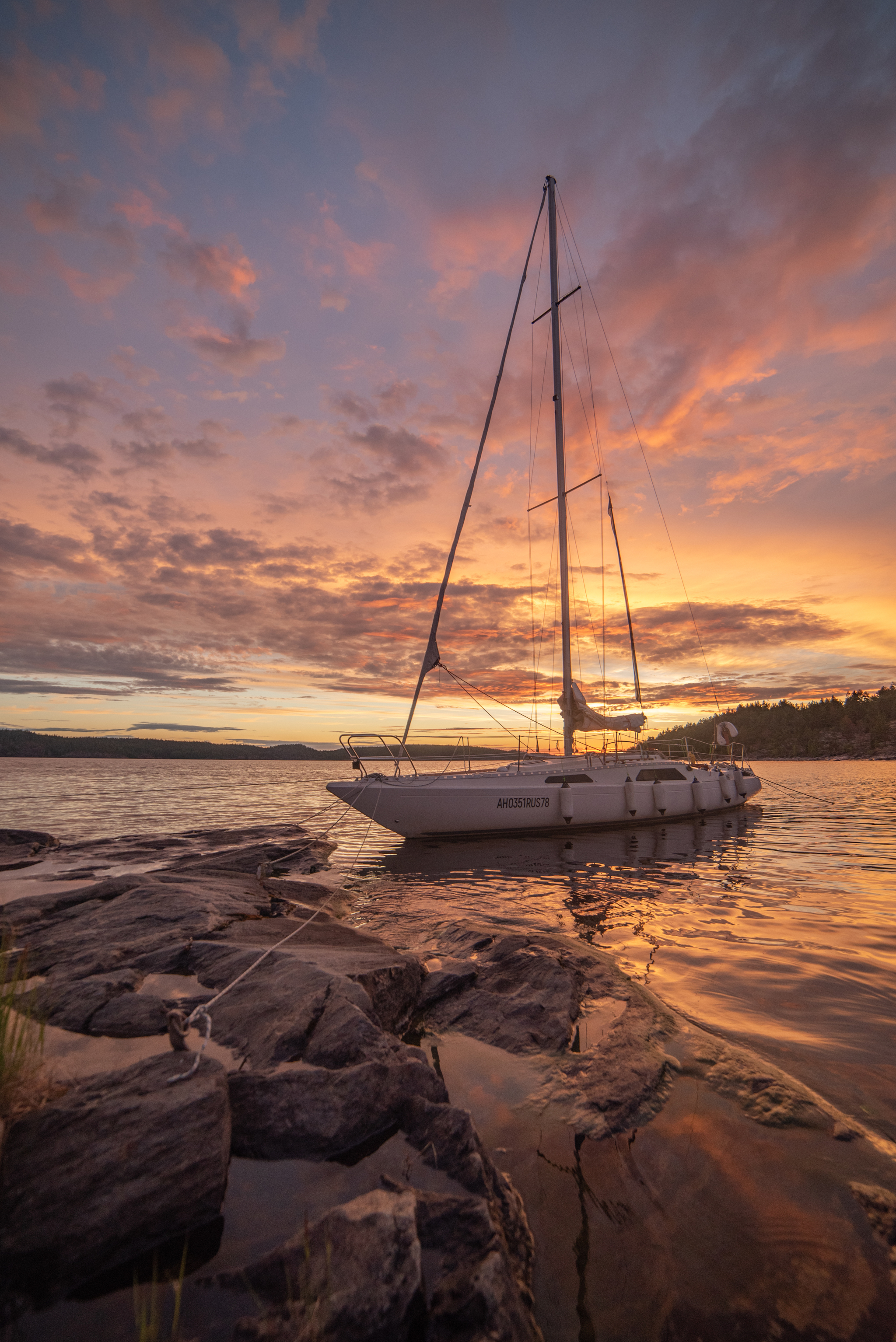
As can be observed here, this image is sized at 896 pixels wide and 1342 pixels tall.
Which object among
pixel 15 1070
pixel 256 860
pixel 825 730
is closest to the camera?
pixel 15 1070

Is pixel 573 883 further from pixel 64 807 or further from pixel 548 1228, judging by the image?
pixel 64 807

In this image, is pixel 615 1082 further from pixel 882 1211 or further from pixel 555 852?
pixel 555 852

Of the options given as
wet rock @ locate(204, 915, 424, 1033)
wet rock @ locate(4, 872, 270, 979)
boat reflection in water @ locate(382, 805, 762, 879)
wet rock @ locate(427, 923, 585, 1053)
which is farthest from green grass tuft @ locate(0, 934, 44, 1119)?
boat reflection in water @ locate(382, 805, 762, 879)

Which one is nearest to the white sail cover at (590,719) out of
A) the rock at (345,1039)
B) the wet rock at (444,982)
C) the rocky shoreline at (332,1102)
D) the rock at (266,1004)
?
the rocky shoreline at (332,1102)

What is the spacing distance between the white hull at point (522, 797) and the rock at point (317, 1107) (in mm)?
12841

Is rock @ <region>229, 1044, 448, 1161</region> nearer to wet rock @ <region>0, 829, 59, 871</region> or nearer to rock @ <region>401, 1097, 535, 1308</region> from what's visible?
rock @ <region>401, 1097, 535, 1308</region>

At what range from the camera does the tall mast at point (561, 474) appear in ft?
64.9

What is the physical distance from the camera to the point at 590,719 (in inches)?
774

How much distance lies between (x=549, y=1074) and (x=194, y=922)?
17.0 ft

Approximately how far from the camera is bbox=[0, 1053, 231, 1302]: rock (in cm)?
243

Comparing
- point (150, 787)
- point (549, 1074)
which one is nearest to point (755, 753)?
point (150, 787)

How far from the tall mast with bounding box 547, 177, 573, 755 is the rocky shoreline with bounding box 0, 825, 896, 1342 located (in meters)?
12.6

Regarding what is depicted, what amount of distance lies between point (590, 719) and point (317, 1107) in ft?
56.6

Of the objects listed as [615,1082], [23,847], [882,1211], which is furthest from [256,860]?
[882,1211]
